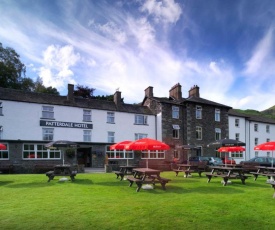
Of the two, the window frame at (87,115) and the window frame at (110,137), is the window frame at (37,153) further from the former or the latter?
the window frame at (110,137)

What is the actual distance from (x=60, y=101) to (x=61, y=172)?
13.7 m

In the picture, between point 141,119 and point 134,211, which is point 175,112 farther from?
point 134,211

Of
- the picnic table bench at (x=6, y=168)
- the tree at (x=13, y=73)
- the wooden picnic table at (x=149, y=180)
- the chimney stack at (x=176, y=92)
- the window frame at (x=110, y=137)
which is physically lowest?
the picnic table bench at (x=6, y=168)

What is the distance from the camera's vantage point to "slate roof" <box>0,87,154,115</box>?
958 inches

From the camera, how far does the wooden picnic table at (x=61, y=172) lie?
45.5 ft

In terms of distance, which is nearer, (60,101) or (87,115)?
(60,101)

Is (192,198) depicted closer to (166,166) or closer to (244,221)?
(244,221)

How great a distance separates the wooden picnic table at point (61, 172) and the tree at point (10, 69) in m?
32.5

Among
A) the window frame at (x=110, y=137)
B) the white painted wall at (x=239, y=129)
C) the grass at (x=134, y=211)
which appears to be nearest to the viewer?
the grass at (x=134, y=211)

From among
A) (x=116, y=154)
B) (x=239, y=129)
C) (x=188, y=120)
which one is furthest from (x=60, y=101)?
(x=239, y=129)

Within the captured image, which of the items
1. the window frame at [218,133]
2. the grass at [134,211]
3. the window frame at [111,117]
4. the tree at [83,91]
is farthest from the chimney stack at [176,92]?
the grass at [134,211]

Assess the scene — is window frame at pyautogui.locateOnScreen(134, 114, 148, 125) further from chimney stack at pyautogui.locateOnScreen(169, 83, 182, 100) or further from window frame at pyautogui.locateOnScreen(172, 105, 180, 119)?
chimney stack at pyautogui.locateOnScreen(169, 83, 182, 100)

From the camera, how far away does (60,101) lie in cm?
2655

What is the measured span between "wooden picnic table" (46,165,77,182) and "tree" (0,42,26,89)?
32518 mm
